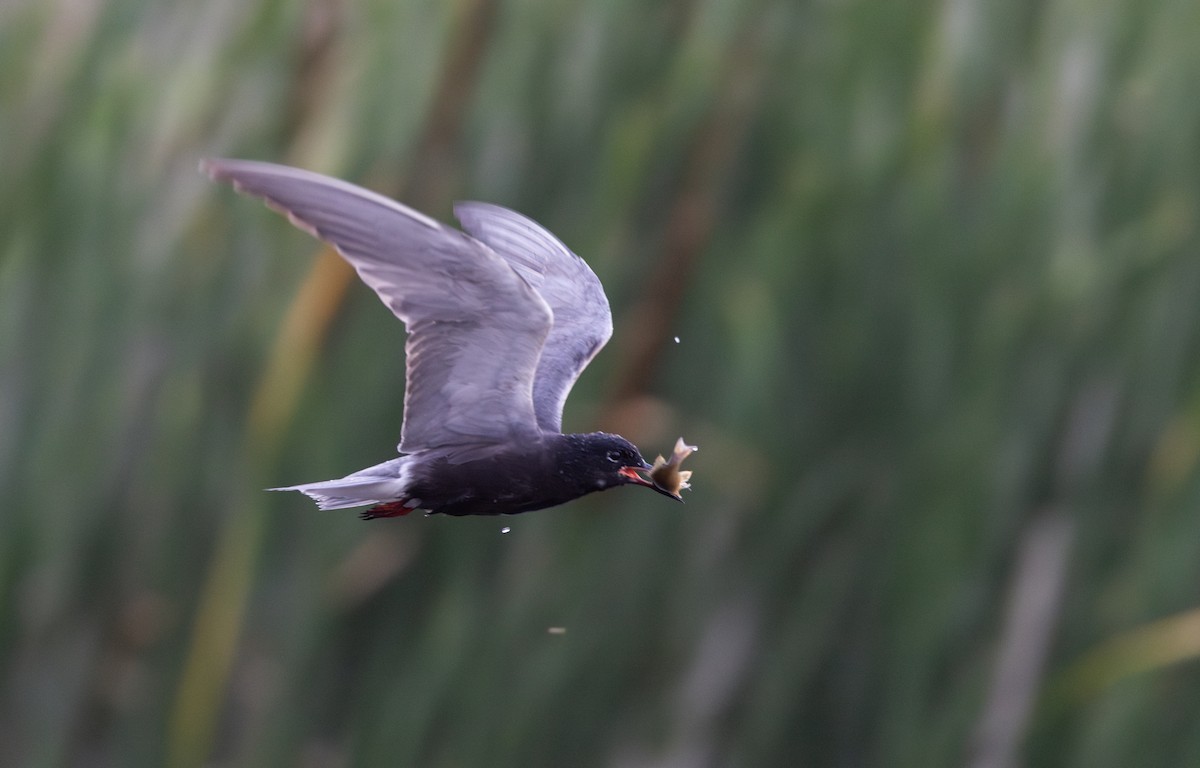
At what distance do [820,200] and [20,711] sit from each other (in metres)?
1.56

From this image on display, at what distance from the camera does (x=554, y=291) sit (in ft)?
7.83

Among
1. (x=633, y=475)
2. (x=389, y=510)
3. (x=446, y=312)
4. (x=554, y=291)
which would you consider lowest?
(x=389, y=510)

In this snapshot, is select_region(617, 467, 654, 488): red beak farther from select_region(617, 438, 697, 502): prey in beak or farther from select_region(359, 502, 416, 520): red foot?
select_region(359, 502, 416, 520): red foot

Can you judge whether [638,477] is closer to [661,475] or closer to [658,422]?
[661,475]

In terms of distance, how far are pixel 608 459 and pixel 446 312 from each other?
0.28 meters

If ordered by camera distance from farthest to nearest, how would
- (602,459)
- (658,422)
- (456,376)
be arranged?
(658,422), (456,376), (602,459)

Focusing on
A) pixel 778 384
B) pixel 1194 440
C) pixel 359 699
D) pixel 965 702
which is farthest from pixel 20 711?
pixel 1194 440

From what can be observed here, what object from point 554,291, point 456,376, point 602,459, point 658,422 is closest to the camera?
point 602,459

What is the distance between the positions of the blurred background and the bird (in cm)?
55

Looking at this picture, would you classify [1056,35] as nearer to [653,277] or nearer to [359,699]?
[653,277]

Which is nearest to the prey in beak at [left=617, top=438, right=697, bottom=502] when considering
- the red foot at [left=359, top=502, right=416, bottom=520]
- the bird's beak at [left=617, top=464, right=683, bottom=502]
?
the bird's beak at [left=617, top=464, right=683, bottom=502]

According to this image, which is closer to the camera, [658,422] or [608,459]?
[608,459]

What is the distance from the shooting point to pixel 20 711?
2686 mm

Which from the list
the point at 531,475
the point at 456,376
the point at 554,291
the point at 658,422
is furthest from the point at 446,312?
the point at 658,422
